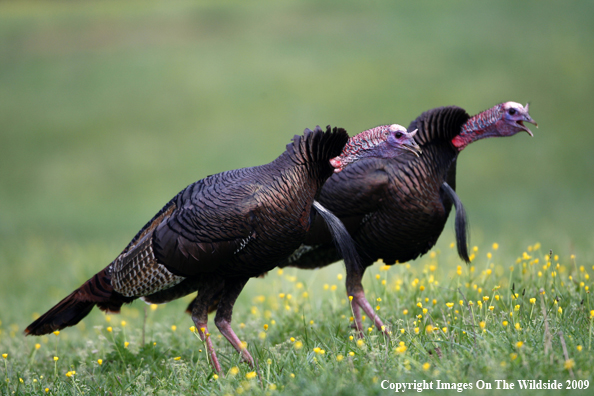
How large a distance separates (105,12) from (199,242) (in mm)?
11925

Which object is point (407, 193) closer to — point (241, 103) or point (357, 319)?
point (357, 319)

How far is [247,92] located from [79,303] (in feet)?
28.6

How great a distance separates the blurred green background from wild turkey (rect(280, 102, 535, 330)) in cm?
491

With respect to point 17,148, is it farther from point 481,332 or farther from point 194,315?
point 481,332

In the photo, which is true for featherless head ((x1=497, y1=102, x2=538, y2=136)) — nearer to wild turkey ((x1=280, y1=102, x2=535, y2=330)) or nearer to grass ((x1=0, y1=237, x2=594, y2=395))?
wild turkey ((x1=280, y1=102, x2=535, y2=330))

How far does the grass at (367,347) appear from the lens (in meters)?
2.74

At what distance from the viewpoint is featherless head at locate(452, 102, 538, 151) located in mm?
3834

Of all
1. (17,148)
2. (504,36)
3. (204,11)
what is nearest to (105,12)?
(204,11)

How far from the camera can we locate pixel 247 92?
40.1ft

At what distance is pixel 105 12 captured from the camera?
1380 centimetres

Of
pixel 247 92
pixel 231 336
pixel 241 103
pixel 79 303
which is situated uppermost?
pixel 247 92

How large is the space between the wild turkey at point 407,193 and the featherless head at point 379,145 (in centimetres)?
14

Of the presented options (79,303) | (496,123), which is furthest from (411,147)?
(79,303)
